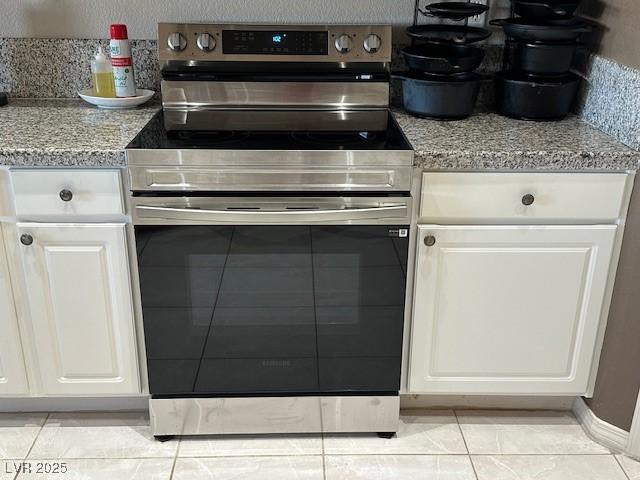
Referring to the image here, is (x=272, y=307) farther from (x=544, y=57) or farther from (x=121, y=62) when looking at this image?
(x=544, y=57)

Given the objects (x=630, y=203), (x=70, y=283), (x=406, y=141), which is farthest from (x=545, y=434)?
(x=70, y=283)

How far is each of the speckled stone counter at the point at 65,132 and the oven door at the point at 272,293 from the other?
0.16m

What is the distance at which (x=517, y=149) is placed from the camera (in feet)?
5.61

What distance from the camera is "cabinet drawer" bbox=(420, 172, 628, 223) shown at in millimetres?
1725

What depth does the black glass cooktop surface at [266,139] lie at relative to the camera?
5.54 ft

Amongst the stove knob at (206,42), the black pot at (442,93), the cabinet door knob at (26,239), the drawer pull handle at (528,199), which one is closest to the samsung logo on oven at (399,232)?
the drawer pull handle at (528,199)

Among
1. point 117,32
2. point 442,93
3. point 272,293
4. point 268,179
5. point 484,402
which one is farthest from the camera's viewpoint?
point 484,402

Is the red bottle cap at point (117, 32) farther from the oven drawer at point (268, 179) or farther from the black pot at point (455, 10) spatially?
the black pot at point (455, 10)

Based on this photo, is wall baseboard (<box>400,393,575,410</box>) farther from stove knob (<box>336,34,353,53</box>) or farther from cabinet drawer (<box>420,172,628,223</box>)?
stove knob (<box>336,34,353,53</box>)

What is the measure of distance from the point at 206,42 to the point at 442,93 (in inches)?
27.5

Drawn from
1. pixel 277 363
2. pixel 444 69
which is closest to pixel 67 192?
pixel 277 363

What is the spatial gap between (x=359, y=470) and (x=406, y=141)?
0.90 m

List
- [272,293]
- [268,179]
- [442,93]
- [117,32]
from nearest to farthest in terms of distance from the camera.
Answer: [268,179] < [272,293] < [442,93] < [117,32]

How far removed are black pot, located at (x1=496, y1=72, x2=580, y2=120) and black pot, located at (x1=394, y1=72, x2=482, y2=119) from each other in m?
0.10
